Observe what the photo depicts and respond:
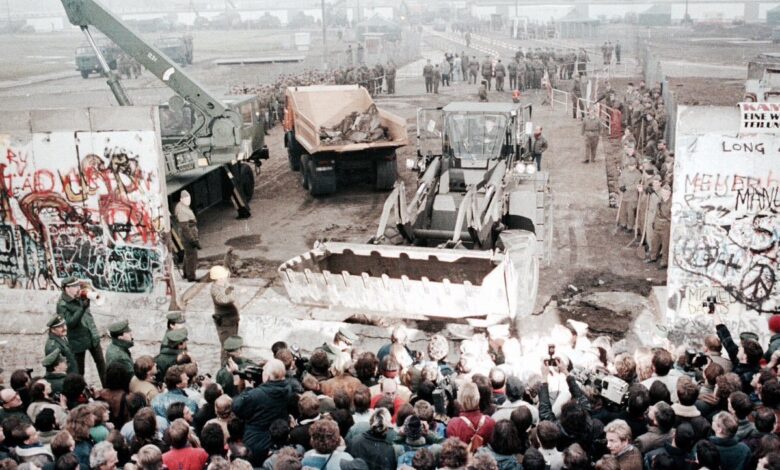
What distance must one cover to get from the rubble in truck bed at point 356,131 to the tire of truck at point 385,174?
60cm

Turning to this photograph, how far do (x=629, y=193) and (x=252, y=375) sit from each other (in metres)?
9.50

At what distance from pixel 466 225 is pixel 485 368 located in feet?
16.6

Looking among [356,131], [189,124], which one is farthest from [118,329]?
[356,131]

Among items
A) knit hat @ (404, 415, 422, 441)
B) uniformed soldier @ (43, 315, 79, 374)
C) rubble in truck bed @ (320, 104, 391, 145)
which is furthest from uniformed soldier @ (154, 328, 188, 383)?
rubble in truck bed @ (320, 104, 391, 145)

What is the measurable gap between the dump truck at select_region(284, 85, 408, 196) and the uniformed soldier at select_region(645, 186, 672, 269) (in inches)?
268

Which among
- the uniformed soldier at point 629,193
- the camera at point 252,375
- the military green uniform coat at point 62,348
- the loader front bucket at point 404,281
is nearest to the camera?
the camera at point 252,375

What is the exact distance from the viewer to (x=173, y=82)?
15477 mm

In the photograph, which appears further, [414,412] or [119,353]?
[119,353]

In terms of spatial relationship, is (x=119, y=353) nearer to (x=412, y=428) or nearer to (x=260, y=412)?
(x=260, y=412)

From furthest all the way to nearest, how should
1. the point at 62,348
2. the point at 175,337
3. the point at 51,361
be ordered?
the point at 62,348, the point at 175,337, the point at 51,361

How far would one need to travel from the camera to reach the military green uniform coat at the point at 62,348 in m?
7.71

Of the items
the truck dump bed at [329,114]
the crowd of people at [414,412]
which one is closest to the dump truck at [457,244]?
the crowd of people at [414,412]

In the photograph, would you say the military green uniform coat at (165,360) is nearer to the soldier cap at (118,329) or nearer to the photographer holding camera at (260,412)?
the soldier cap at (118,329)

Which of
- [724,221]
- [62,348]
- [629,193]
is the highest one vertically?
[724,221]
